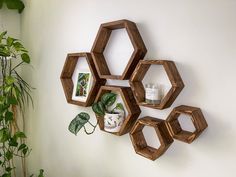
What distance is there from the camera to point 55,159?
6.19 feet

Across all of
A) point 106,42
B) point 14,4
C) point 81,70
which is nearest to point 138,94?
point 106,42

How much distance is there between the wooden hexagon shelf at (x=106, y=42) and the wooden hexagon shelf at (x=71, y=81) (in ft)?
0.20

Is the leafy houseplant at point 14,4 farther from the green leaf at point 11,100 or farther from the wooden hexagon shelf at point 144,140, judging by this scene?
the wooden hexagon shelf at point 144,140

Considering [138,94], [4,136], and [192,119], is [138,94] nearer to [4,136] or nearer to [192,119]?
[192,119]

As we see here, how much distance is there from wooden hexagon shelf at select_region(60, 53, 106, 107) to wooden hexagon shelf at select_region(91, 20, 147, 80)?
62 mm

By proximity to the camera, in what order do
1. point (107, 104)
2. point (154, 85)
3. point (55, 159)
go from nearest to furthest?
point (154, 85) < point (107, 104) < point (55, 159)

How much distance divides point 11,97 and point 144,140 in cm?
126

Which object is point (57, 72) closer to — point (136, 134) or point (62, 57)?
point (62, 57)

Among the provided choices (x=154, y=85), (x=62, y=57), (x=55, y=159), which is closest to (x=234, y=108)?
(x=154, y=85)

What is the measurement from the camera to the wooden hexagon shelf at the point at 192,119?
3.09 feet

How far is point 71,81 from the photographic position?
5.37ft

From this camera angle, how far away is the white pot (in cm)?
123

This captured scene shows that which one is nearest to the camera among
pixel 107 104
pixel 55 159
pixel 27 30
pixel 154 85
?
pixel 154 85

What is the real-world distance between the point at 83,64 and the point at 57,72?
0.37m
